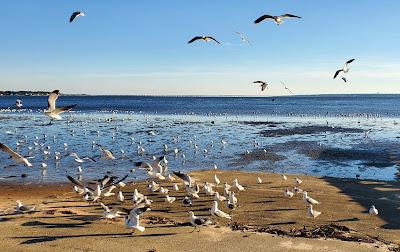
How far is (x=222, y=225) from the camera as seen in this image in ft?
46.9

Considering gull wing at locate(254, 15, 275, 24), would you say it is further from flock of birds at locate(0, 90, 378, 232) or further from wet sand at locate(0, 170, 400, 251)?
wet sand at locate(0, 170, 400, 251)

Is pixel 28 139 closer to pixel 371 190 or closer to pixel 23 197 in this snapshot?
pixel 23 197

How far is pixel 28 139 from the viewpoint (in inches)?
1721

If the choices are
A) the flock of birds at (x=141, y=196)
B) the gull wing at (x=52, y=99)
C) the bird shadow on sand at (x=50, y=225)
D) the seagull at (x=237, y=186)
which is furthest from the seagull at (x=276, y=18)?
the seagull at (x=237, y=186)

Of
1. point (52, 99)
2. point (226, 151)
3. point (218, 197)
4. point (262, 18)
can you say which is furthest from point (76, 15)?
point (226, 151)

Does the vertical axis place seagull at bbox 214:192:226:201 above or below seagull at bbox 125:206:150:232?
below

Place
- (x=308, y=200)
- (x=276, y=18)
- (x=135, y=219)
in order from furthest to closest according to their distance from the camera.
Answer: (x=308, y=200)
(x=276, y=18)
(x=135, y=219)

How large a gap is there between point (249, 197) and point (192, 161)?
1301cm

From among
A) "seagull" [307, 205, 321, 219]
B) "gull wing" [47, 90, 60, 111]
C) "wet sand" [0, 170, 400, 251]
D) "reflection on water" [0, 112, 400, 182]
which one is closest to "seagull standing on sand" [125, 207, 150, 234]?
"wet sand" [0, 170, 400, 251]

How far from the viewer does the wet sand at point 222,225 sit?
12.4 m

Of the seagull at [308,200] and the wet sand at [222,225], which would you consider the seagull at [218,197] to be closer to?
the wet sand at [222,225]

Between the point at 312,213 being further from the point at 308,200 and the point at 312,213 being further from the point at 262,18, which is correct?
the point at 262,18

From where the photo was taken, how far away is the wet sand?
1241 cm

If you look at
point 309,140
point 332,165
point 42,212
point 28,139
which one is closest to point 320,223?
point 42,212
